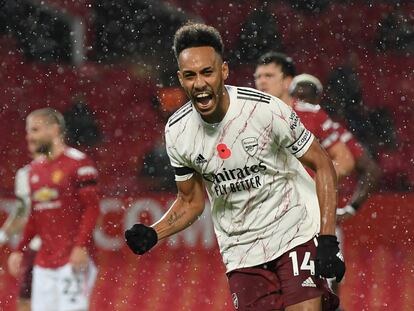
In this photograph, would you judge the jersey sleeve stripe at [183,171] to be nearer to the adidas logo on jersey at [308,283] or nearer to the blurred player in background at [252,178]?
the blurred player in background at [252,178]

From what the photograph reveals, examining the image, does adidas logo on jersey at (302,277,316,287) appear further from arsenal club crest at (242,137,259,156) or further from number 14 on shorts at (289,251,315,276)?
arsenal club crest at (242,137,259,156)

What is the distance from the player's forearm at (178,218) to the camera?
5.38 metres

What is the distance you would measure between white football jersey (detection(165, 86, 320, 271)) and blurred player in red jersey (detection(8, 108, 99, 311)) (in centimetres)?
296

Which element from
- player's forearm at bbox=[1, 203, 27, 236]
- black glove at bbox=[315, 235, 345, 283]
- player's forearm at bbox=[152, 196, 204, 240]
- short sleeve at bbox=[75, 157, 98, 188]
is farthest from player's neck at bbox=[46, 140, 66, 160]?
black glove at bbox=[315, 235, 345, 283]

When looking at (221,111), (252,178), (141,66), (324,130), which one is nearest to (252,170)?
(252,178)

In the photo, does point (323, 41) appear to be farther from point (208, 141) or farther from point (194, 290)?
point (208, 141)

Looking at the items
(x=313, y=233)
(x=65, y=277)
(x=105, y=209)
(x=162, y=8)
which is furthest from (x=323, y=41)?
(x=313, y=233)

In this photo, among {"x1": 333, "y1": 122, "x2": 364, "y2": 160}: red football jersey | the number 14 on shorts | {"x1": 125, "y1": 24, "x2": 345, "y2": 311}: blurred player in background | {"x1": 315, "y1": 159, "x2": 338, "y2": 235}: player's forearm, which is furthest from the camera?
{"x1": 333, "y1": 122, "x2": 364, "y2": 160}: red football jersey

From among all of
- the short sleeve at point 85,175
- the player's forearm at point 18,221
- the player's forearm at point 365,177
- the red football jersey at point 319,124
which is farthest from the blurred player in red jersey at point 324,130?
the player's forearm at point 18,221

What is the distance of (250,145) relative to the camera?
5.12m

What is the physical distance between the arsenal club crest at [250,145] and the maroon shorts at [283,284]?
45 centimetres

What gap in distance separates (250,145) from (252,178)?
0.14 meters

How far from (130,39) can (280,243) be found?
9.97m

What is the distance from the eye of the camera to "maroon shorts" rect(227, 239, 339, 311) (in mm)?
5164
